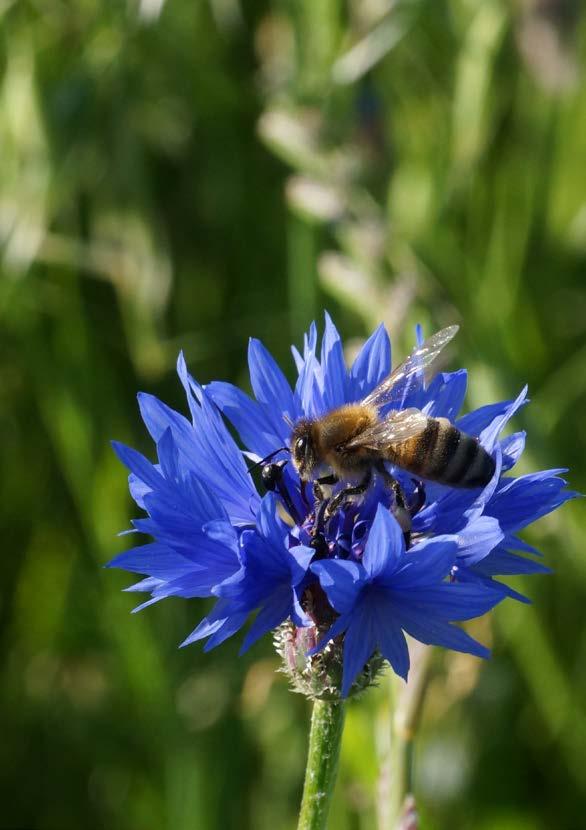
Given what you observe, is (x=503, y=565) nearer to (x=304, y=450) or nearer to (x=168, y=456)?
(x=304, y=450)

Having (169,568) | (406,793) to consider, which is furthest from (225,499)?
(406,793)

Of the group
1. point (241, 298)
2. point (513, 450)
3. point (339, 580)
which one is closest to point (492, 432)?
point (513, 450)

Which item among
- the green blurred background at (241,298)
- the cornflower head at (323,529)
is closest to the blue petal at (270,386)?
the cornflower head at (323,529)

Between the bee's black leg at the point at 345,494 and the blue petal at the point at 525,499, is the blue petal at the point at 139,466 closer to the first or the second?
the bee's black leg at the point at 345,494

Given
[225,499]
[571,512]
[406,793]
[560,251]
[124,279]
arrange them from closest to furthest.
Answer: [225,499] → [406,793] → [571,512] → [124,279] → [560,251]

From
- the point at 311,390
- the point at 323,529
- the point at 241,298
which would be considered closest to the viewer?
the point at 323,529

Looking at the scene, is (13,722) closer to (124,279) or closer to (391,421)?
(124,279)
